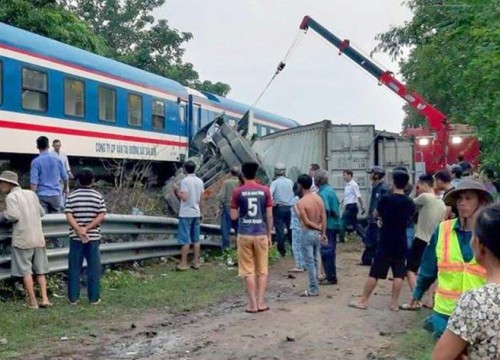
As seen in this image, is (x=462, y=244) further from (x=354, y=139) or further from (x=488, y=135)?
(x=354, y=139)

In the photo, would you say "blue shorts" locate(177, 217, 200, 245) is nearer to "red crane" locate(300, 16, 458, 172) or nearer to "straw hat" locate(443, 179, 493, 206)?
"straw hat" locate(443, 179, 493, 206)

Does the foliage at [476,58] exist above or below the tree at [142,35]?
below

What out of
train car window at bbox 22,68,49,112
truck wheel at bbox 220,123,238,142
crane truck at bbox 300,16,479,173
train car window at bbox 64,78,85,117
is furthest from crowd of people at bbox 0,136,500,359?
crane truck at bbox 300,16,479,173

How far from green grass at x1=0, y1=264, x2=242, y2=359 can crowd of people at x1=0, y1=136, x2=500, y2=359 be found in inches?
11.1

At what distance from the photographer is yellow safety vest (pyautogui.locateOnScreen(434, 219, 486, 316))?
3883 mm

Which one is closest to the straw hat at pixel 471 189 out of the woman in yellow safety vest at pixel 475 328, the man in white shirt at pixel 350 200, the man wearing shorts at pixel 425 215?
the woman in yellow safety vest at pixel 475 328

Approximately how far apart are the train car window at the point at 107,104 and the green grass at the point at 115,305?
6412 millimetres

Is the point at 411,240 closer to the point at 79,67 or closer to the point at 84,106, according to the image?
the point at 84,106

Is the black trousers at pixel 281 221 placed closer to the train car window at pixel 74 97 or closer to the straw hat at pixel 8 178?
the train car window at pixel 74 97

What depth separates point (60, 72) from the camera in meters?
14.4

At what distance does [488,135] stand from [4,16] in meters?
16.0

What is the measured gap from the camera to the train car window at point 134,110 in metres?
17.5

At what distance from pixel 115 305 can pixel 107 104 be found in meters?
9.14

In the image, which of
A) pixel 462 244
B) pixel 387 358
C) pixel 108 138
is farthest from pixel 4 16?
pixel 462 244
